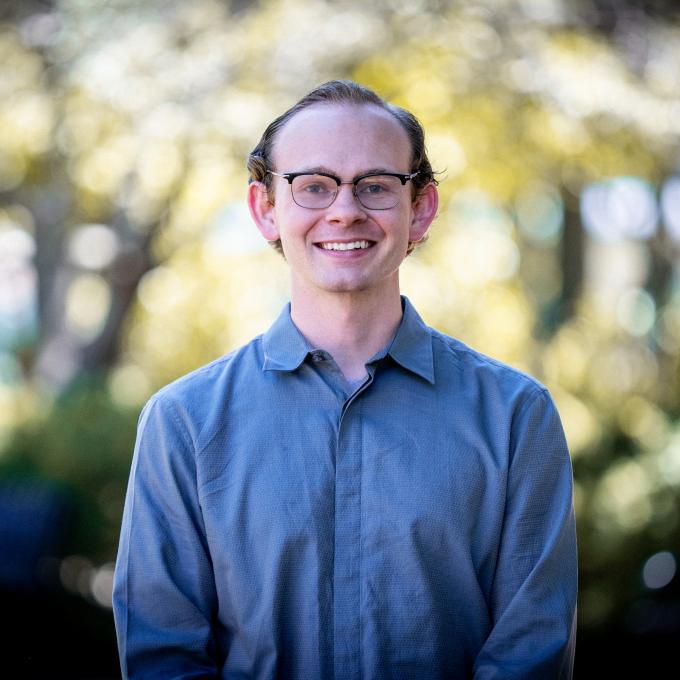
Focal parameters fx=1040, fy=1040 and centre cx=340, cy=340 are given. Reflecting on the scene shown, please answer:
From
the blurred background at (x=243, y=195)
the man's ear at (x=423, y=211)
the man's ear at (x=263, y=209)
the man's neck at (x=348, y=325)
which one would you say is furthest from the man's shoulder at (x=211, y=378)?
the blurred background at (x=243, y=195)

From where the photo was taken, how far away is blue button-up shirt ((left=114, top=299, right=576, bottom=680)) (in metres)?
2.41

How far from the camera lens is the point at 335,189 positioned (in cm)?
257

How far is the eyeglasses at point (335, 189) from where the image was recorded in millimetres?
2561

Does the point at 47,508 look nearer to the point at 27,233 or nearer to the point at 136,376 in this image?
the point at 136,376

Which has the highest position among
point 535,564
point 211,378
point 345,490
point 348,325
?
point 348,325

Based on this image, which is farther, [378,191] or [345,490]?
[378,191]

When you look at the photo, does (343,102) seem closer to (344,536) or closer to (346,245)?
(346,245)

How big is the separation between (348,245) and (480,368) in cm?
48

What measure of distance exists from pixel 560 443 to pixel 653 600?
405 cm

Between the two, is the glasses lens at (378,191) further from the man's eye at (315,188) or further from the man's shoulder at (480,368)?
the man's shoulder at (480,368)

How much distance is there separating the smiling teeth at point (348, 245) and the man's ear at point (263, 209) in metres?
0.26

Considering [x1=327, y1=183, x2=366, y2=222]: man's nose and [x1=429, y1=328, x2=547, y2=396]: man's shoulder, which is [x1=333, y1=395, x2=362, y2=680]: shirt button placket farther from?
[x1=327, y1=183, x2=366, y2=222]: man's nose

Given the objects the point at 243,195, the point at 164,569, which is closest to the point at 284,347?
the point at 164,569

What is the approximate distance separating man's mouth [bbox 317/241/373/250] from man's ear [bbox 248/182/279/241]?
0.85 ft
